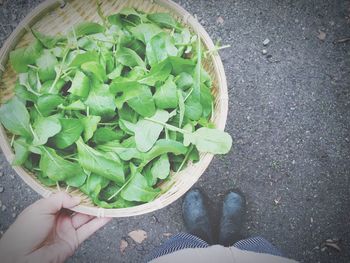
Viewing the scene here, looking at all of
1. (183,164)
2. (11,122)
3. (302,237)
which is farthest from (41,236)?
(302,237)

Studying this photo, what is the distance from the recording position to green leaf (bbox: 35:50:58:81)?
108 cm

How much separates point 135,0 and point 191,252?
86 centimetres

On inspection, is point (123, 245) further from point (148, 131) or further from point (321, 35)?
point (321, 35)

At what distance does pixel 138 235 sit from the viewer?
5.12 feet

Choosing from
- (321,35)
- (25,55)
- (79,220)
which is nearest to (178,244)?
(79,220)

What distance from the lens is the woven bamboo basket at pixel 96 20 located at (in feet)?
3.53

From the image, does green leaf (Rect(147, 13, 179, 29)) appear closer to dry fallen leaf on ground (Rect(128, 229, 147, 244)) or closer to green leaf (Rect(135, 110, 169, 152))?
green leaf (Rect(135, 110, 169, 152))

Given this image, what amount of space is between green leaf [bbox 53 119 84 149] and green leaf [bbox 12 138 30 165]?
8 centimetres

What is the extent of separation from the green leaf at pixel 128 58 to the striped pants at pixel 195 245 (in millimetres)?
667

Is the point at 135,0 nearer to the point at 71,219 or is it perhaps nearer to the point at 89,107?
the point at 89,107

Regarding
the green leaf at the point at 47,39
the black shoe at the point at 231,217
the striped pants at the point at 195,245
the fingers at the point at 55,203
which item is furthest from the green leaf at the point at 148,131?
the black shoe at the point at 231,217

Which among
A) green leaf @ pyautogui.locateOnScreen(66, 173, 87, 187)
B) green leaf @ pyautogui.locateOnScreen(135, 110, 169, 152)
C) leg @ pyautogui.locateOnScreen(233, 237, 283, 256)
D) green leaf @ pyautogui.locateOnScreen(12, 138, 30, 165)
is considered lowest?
leg @ pyautogui.locateOnScreen(233, 237, 283, 256)

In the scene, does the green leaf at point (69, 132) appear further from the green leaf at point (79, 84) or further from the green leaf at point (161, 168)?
the green leaf at point (161, 168)

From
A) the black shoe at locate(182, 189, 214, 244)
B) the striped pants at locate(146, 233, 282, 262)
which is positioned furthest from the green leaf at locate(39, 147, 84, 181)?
the black shoe at locate(182, 189, 214, 244)
